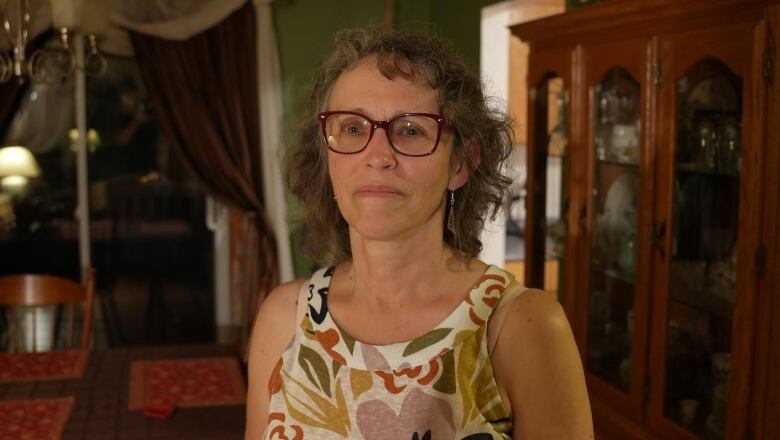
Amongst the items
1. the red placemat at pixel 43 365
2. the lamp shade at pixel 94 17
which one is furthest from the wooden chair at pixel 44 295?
the lamp shade at pixel 94 17

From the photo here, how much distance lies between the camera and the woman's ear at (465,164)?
1.07 m

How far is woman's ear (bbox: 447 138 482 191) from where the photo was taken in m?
1.07

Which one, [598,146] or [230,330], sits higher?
[598,146]

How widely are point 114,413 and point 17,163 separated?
8.64 ft

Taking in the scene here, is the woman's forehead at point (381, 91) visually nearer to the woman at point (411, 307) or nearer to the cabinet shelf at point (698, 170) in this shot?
the woman at point (411, 307)

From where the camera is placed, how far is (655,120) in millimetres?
2643

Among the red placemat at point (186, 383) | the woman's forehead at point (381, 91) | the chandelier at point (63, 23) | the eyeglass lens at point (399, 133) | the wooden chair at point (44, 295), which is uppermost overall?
the chandelier at point (63, 23)

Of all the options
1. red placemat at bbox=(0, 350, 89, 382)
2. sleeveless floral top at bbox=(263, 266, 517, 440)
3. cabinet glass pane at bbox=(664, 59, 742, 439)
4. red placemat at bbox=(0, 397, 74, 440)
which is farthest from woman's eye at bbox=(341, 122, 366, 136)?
red placemat at bbox=(0, 350, 89, 382)

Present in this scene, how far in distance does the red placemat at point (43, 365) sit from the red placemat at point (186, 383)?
18cm

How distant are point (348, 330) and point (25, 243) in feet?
12.6

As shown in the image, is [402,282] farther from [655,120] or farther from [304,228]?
[655,120]

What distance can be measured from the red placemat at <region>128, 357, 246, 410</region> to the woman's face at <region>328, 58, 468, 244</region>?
135 centimetres

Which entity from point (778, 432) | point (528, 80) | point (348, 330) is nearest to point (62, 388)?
point (348, 330)

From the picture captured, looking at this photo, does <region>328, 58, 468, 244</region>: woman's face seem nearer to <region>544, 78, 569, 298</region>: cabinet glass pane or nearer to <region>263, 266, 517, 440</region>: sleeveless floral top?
<region>263, 266, 517, 440</region>: sleeveless floral top
